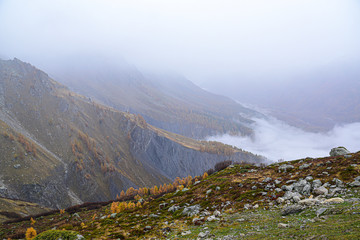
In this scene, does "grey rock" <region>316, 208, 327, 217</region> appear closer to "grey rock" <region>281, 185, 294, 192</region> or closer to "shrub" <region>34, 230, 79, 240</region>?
"grey rock" <region>281, 185, 294, 192</region>

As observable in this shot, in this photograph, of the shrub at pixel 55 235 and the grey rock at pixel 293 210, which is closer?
the grey rock at pixel 293 210

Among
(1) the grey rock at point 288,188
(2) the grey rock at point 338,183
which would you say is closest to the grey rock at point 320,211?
(2) the grey rock at point 338,183

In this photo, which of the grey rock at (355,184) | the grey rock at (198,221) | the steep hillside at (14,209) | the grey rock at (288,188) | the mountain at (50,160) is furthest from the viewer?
the mountain at (50,160)

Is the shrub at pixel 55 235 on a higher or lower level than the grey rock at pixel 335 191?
lower

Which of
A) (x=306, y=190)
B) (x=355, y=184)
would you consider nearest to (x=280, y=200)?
(x=306, y=190)

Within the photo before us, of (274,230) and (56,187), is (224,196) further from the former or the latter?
(56,187)

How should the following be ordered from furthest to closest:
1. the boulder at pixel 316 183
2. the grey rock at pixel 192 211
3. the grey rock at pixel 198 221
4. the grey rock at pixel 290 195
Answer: the grey rock at pixel 192 211, the grey rock at pixel 198 221, the boulder at pixel 316 183, the grey rock at pixel 290 195

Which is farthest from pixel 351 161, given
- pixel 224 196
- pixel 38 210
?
pixel 38 210

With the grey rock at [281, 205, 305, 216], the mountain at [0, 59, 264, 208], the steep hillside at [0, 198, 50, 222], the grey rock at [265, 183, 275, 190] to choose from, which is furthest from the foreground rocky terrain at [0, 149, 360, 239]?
the mountain at [0, 59, 264, 208]

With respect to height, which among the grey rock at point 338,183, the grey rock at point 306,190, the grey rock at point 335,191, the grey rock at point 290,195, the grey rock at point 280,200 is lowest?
the grey rock at point 280,200

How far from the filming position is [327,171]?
2709 cm

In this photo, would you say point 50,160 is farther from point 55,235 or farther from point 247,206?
point 247,206

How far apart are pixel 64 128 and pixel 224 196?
19213 cm

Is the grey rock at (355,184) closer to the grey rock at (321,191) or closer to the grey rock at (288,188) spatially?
the grey rock at (321,191)
